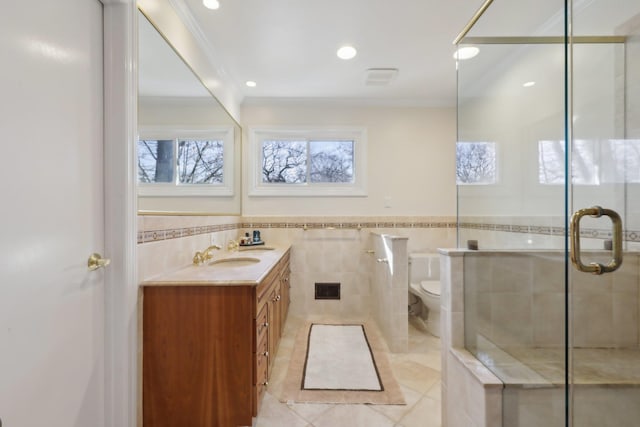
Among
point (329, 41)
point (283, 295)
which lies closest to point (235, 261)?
point (283, 295)

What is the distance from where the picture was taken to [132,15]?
1.26m

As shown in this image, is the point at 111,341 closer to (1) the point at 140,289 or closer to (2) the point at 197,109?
(1) the point at 140,289

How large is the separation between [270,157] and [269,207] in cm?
63

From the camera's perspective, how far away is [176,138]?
1823 millimetres

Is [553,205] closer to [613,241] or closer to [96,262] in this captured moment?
[613,241]

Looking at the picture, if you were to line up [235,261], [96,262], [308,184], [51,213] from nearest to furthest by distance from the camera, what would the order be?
[51,213] → [96,262] → [235,261] → [308,184]

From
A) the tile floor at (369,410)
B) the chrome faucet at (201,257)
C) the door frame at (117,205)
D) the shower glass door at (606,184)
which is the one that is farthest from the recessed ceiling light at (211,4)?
the tile floor at (369,410)

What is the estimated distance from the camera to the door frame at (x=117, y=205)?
47.5 inches

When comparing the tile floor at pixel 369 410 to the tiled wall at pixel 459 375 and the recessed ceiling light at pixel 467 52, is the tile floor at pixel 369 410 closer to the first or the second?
the tiled wall at pixel 459 375

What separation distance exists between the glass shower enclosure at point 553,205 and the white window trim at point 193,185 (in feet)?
5.85

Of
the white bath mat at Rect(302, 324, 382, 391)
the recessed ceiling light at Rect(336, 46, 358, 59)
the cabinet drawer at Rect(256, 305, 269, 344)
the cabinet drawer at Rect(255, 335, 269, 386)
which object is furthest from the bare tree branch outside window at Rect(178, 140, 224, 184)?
the white bath mat at Rect(302, 324, 382, 391)

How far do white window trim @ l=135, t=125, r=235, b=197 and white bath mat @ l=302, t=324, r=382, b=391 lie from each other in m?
1.60

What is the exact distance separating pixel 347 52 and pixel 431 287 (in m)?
2.26

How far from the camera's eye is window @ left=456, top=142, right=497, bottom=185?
1.68m
